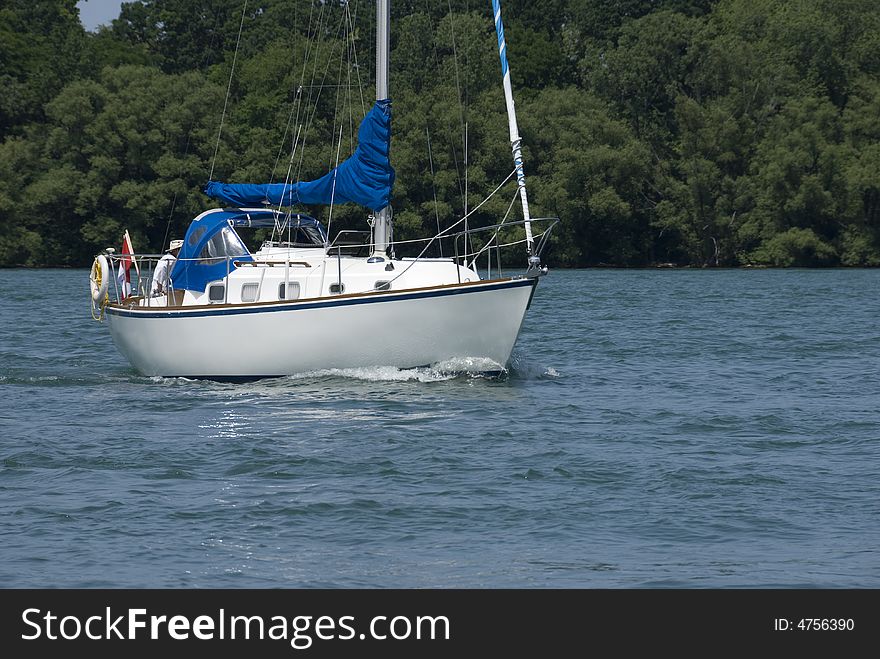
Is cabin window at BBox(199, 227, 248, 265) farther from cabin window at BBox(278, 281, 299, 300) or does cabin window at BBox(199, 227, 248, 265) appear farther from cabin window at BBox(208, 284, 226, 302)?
cabin window at BBox(278, 281, 299, 300)

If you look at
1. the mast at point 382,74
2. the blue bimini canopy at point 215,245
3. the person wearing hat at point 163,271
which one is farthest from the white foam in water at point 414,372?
the person wearing hat at point 163,271

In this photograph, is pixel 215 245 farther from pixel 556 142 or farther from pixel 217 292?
pixel 556 142

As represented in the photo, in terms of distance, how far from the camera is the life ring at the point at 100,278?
2666 centimetres

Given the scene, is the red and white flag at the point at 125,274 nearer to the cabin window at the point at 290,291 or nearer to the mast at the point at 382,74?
the cabin window at the point at 290,291

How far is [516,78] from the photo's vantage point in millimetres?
105188

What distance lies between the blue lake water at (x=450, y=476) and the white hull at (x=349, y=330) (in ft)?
1.22

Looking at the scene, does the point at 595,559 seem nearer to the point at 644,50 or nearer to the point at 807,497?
the point at 807,497

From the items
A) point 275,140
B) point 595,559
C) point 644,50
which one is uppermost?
point 644,50

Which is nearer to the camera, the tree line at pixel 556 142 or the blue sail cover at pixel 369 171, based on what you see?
the blue sail cover at pixel 369 171

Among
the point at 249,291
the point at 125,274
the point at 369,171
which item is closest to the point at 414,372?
the point at 249,291

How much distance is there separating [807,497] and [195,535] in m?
6.40

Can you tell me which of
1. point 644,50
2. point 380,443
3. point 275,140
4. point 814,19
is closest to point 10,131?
point 275,140

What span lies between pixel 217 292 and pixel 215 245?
1.10 meters

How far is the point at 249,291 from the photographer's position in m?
24.2
